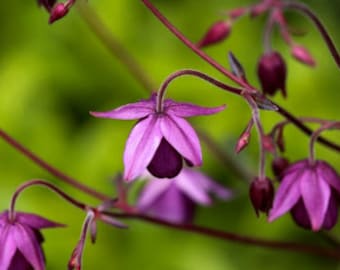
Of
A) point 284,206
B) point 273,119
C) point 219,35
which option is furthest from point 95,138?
point 284,206

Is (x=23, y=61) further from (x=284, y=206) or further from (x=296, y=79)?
(x=284, y=206)

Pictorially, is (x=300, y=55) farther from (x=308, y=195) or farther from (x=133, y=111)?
(x=133, y=111)

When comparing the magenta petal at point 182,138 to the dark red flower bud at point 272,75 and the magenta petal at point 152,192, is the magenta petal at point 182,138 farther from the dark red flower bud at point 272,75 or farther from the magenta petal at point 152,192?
the magenta petal at point 152,192

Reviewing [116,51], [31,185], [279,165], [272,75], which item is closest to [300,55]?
[272,75]

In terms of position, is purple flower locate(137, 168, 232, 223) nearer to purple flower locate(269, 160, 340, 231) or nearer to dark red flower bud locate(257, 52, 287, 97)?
dark red flower bud locate(257, 52, 287, 97)

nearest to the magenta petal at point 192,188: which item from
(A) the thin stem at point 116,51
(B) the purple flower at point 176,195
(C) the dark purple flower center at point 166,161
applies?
(B) the purple flower at point 176,195

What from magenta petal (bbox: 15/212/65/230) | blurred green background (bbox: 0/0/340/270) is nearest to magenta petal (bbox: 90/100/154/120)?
magenta petal (bbox: 15/212/65/230)
